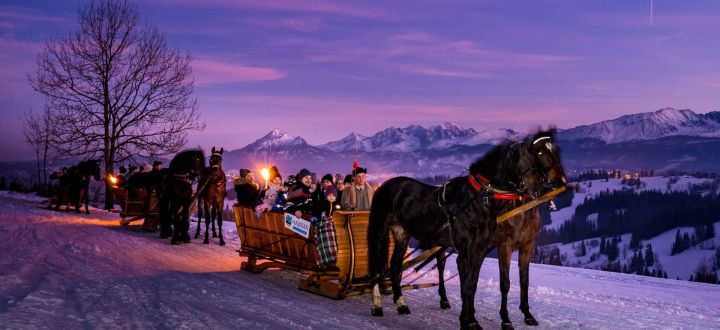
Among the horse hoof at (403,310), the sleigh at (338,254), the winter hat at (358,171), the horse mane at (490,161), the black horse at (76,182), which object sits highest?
the horse mane at (490,161)

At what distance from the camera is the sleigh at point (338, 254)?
9242 millimetres

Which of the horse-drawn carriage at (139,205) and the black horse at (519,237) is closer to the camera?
the black horse at (519,237)

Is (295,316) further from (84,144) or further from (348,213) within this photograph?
(84,144)

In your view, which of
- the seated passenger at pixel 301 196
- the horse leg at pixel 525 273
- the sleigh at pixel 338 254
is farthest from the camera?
the seated passenger at pixel 301 196

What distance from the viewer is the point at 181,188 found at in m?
15.0

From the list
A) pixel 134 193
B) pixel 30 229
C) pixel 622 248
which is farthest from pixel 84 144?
pixel 622 248

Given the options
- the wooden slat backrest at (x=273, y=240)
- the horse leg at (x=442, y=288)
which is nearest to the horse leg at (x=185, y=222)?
the wooden slat backrest at (x=273, y=240)

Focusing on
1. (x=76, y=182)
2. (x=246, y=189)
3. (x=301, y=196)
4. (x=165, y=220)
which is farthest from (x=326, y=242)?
(x=76, y=182)

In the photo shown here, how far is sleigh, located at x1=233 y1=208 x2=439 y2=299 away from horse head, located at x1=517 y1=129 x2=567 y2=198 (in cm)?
215

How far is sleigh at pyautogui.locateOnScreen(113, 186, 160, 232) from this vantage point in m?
17.7

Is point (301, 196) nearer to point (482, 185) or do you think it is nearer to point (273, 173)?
point (273, 173)

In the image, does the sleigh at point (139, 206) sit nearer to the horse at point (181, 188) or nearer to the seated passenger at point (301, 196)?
the horse at point (181, 188)

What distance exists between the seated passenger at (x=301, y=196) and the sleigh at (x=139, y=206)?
846 centimetres

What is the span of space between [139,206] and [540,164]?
47.0ft
